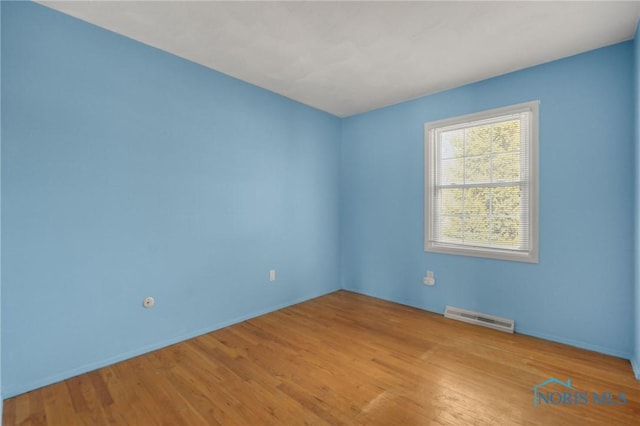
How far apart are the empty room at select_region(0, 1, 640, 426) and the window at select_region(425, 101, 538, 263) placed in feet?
0.07

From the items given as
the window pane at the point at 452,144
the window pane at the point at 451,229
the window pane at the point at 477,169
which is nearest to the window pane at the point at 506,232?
the window pane at the point at 451,229

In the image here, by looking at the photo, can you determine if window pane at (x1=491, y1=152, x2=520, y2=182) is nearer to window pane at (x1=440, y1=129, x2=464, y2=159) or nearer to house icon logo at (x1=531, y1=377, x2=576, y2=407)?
window pane at (x1=440, y1=129, x2=464, y2=159)

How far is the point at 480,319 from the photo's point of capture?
118 inches

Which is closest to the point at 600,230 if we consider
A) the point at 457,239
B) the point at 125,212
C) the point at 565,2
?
the point at 457,239

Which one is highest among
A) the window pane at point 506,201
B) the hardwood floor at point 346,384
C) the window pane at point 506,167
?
the window pane at point 506,167

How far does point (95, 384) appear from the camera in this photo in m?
1.99

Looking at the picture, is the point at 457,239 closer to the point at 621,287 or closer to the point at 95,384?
the point at 621,287

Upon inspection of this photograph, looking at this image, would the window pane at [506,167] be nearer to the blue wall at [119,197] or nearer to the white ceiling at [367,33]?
the white ceiling at [367,33]

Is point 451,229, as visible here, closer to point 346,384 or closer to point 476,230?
point 476,230

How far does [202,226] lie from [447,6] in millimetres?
2655

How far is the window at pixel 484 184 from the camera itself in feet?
9.09

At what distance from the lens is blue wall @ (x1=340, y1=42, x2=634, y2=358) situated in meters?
2.34

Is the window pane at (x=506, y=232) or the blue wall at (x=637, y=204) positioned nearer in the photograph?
the blue wall at (x=637, y=204)

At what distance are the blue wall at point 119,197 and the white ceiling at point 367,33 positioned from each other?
1.04ft
